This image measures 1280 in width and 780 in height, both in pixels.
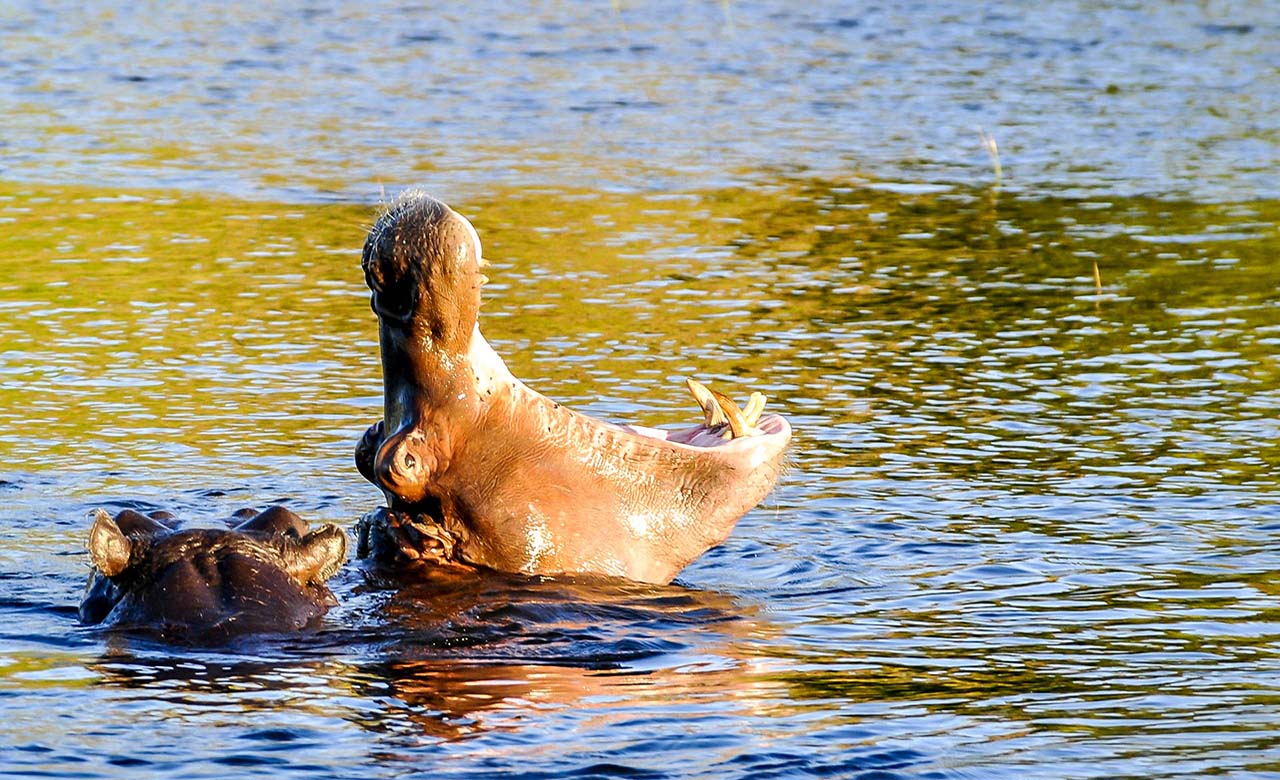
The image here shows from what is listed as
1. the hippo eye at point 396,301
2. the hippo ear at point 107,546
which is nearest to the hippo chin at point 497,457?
the hippo eye at point 396,301

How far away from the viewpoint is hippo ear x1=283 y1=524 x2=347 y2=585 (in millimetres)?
6148

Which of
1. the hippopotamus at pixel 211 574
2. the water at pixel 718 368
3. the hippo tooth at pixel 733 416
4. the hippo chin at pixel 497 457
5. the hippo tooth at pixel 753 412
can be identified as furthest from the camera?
the hippo tooth at pixel 753 412

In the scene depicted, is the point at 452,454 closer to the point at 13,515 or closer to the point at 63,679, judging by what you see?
the point at 63,679

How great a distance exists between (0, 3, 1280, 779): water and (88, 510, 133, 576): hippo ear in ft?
0.84

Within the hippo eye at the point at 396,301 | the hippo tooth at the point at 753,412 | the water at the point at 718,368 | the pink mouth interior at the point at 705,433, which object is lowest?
the water at the point at 718,368

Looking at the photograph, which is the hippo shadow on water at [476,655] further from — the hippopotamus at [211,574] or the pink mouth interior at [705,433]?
the pink mouth interior at [705,433]

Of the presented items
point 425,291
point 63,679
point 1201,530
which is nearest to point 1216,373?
point 1201,530

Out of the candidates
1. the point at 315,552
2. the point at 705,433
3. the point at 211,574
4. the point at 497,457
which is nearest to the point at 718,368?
the point at 705,433

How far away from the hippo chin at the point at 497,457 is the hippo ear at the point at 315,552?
0.84ft

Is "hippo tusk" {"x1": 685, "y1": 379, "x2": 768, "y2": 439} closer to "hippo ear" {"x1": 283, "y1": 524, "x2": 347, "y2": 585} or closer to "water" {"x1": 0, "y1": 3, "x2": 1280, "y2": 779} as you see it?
"water" {"x1": 0, "y1": 3, "x2": 1280, "y2": 779}

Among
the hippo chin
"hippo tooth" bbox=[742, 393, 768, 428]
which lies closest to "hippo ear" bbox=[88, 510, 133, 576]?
the hippo chin

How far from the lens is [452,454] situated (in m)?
6.44

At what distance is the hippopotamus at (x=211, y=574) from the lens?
19.7ft

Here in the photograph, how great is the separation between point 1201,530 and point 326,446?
12.1ft
